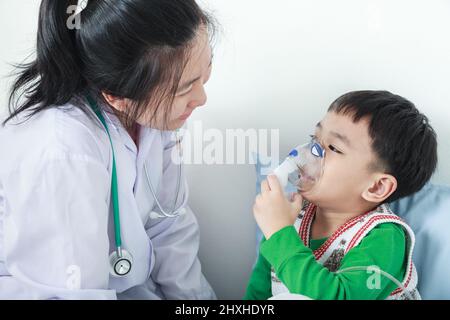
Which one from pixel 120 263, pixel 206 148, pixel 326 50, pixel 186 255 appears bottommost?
pixel 186 255

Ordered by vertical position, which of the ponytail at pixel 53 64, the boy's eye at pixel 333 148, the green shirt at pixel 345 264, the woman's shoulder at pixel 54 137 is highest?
the ponytail at pixel 53 64

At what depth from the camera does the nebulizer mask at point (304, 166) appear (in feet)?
3.74

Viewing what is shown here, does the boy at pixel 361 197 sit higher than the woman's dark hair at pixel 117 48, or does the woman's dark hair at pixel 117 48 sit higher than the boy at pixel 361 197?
the woman's dark hair at pixel 117 48

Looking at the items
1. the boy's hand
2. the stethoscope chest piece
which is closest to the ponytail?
the stethoscope chest piece

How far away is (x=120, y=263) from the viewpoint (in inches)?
44.1

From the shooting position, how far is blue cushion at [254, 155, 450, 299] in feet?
3.68

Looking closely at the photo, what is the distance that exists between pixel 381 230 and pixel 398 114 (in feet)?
0.85

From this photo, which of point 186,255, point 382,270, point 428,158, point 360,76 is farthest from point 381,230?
point 186,255

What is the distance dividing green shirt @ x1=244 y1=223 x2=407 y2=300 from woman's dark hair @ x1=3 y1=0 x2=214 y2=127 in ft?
1.24

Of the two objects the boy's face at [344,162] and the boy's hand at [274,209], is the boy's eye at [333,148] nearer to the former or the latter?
the boy's face at [344,162]

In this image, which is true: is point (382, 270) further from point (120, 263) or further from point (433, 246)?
point (120, 263)

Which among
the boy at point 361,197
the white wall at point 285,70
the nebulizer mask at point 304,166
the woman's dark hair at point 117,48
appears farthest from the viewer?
→ the white wall at point 285,70

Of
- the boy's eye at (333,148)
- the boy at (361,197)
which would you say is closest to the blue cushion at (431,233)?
the boy at (361,197)

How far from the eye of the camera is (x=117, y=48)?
36.8 inches
